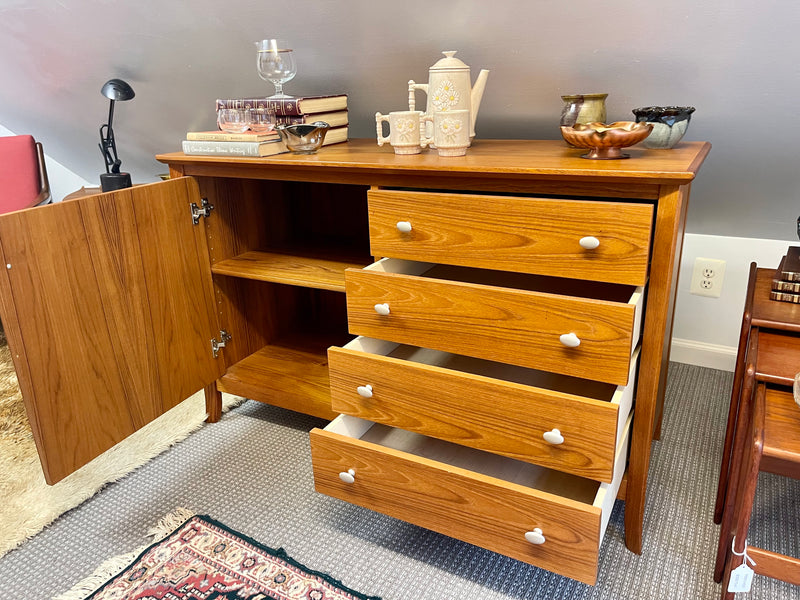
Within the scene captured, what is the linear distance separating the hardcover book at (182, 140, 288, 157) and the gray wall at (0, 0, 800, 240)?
290mm

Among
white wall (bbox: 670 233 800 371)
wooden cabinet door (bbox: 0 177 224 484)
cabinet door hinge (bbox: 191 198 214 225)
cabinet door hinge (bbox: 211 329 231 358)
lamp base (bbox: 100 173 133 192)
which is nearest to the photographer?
wooden cabinet door (bbox: 0 177 224 484)

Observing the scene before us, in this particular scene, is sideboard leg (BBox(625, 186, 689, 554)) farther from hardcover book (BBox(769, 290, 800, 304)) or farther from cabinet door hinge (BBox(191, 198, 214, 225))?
cabinet door hinge (BBox(191, 198, 214, 225))

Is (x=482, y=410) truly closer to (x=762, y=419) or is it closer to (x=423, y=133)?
(x=762, y=419)

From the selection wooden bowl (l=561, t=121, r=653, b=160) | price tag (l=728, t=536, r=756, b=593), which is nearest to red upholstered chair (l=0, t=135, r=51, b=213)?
wooden bowl (l=561, t=121, r=653, b=160)

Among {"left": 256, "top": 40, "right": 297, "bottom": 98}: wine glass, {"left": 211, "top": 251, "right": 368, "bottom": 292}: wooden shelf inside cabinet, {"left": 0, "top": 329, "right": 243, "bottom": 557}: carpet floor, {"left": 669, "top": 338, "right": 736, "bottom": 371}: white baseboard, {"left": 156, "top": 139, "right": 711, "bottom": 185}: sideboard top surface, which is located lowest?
{"left": 0, "top": 329, "right": 243, "bottom": 557}: carpet floor

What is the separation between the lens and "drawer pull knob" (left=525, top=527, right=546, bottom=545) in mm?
878

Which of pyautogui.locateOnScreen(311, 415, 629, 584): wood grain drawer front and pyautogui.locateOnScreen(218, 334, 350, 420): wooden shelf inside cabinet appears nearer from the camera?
pyautogui.locateOnScreen(311, 415, 629, 584): wood grain drawer front

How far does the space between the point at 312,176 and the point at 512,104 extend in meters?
0.49

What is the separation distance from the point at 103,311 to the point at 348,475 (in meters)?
0.57

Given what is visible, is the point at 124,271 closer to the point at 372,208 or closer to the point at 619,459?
the point at 372,208

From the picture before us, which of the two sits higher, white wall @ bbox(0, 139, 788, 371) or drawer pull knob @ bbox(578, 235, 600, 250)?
drawer pull knob @ bbox(578, 235, 600, 250)

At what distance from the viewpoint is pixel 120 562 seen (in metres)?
1.11

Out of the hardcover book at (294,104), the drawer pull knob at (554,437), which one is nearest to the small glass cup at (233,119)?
the hardcover book at (294,104)

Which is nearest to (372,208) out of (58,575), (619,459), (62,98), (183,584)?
(619,459)
